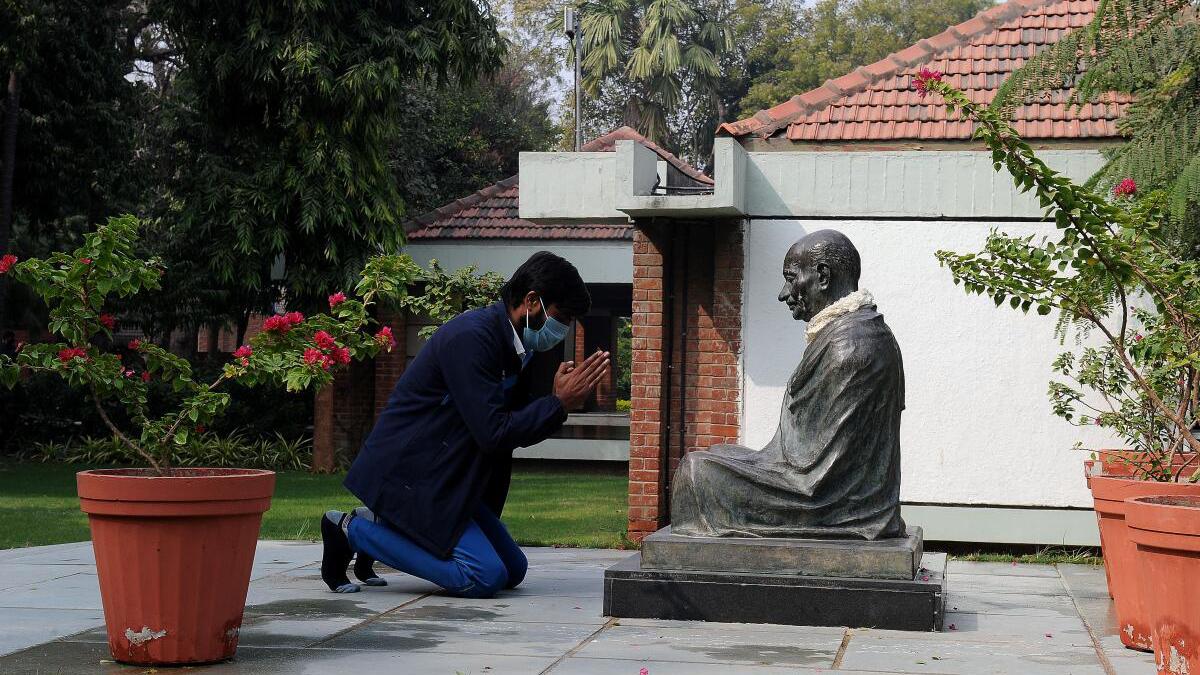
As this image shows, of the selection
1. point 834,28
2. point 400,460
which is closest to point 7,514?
point 400,460

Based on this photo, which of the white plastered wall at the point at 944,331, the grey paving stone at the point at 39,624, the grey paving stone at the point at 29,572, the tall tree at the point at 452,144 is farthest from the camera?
the tall tree at the point at 452,144

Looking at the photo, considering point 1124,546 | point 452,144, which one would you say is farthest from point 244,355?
point 452,144

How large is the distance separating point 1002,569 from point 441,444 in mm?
4075

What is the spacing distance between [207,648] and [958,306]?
627 centimetres

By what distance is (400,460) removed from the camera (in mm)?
A: 6500

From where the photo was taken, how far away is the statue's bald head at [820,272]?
6441mm

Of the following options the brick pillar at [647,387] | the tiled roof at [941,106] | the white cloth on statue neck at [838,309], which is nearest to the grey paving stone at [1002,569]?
the brick pillar at [647,387]

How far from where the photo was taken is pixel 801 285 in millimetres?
6488

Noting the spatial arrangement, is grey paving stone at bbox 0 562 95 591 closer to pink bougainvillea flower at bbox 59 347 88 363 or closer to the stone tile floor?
the stone tile floor

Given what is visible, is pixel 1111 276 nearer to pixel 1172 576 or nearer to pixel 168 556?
pixel 1172 576

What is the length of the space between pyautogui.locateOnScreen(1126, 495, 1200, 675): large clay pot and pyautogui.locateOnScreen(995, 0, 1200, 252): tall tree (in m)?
3.54

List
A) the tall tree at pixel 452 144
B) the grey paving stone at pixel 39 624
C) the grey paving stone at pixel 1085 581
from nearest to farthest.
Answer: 1. the grey paving stone at pixel 39 624
2. the grey paving stone at pixel 1085 581
3. the tall tree at pixel 452 144

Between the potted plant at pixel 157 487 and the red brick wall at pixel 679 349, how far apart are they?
4730mm

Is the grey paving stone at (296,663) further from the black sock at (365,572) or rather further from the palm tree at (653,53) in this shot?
the palm tree at (653,53)
